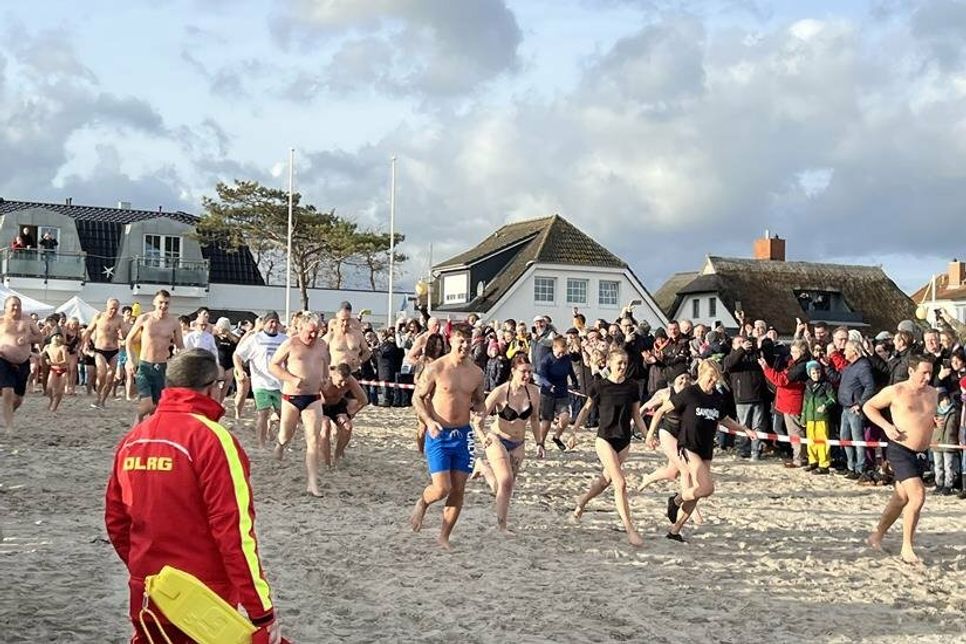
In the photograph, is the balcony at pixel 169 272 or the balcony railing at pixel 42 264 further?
the balcony at pixel 169 272

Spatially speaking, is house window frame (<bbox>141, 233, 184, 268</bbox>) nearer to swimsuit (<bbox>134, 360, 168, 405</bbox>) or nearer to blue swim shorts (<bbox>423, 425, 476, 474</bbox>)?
swimsuit (<bbox>134, 360, 168, 405</bbox>)

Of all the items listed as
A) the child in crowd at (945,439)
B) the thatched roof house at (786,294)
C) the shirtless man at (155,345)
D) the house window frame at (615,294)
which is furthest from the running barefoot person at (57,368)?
the thatched roof house at (786,294)

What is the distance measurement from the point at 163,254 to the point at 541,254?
49.9 feet

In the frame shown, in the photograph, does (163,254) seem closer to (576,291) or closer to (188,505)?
(576,291)

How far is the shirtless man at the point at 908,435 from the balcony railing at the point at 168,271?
123ft

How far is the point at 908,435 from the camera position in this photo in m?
8.88

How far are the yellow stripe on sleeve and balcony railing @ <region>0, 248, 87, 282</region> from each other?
130ft

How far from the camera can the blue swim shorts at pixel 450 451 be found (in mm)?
8422

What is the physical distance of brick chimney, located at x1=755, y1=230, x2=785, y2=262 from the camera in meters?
54.7

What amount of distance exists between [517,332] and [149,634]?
15.4 metres

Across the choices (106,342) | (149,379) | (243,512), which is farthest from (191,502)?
(106,342)

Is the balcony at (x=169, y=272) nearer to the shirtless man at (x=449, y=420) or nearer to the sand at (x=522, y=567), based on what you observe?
the sand at (x=522, y=567)

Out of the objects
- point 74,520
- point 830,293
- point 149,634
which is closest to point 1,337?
point 74,520

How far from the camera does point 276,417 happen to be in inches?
561
